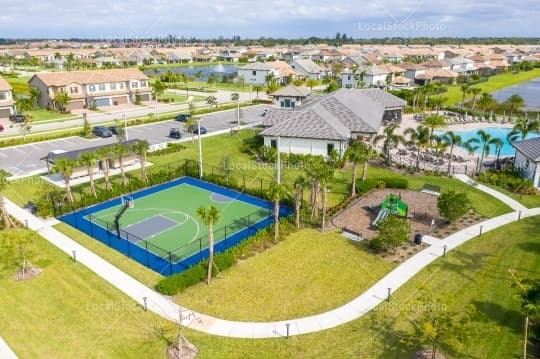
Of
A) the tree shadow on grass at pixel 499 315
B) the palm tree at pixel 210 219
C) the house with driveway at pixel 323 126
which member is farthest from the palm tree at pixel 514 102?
the palm tree at pixel 210 219

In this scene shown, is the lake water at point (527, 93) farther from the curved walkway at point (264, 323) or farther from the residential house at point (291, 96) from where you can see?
the curved walkway at point (264, 323)

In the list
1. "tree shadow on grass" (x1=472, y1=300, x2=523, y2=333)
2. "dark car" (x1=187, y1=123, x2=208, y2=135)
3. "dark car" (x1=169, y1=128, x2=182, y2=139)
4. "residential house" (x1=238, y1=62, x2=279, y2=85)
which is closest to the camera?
"tree shadow on grass" (x1=472, y1=300, x2=523, y2=333)

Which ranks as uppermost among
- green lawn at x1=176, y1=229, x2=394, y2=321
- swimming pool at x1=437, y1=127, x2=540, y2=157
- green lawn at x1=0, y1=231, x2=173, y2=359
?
swimming pool at x1=437, y1=127, x2=540, y2=157

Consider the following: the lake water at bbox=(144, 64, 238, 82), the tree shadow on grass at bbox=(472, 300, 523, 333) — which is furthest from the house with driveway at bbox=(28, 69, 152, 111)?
A: the tree shadow on grass at bbox=(472, 300, 523, 333)

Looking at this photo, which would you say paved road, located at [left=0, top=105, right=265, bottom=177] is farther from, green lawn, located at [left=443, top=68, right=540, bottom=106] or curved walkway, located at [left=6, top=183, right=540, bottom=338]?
green lawn, located at [left=443, top=68, right=540, bottom=106]

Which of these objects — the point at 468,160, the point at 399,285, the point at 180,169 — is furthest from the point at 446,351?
the point at 468,160
